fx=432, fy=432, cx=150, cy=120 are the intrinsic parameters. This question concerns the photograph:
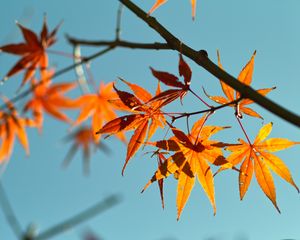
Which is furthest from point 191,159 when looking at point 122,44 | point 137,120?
point 122,44

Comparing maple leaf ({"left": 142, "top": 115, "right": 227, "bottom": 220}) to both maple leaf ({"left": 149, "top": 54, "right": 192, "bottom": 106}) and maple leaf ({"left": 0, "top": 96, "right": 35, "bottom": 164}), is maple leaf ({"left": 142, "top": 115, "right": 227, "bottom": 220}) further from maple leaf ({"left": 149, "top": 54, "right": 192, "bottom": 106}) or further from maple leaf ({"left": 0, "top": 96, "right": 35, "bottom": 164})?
maple leaf ({"left": 0, "top": 96, "right": 35, "bottom": 164})

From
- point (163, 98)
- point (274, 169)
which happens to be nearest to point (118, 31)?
point (163, 98)

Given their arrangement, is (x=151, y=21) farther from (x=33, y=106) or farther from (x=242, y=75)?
(x=33, y=106)

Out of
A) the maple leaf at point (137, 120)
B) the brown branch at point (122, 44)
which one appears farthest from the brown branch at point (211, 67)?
the maple leaf at point (137, 120)

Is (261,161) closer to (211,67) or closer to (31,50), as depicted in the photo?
(211,67)

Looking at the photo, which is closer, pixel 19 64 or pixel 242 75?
pixel 242 75

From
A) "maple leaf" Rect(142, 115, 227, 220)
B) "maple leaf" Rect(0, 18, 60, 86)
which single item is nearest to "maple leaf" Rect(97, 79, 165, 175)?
"maple leaf" Rect(142, 115, 227, 220)

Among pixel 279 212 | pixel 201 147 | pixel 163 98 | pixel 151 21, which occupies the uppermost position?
pixel 151 21

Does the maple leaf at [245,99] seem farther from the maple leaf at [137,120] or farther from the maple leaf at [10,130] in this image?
the maple leaf at [10,130]
